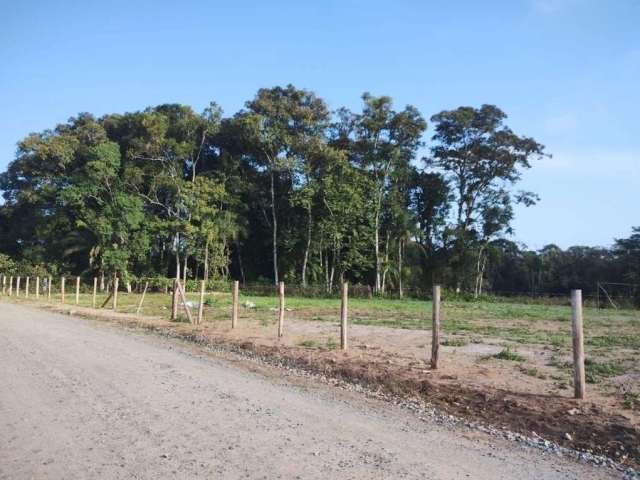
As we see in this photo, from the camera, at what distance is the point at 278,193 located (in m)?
53.9

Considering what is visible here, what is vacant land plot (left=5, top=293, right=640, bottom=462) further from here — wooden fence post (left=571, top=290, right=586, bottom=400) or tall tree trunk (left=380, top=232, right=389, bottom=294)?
tall tree trunk (left=380, top=232, right=389, bottom=294)

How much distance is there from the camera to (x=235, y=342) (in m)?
14.2

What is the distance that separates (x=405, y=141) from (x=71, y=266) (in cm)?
3354

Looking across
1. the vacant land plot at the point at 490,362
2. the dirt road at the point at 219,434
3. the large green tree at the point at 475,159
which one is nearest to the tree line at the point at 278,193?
the large green tree at the point at 475,159

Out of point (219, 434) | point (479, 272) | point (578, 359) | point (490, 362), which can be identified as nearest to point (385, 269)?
point (479, 272)

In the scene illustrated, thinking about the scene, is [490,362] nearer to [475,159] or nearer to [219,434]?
[219,434]

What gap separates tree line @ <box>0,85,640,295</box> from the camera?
48.7 metres

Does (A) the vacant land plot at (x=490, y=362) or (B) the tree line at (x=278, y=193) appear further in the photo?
(B) the tree line at (x=278, y=193)

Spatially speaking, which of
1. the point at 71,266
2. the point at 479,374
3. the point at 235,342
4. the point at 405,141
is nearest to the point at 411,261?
the point at 405,141

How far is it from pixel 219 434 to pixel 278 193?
48.6 m

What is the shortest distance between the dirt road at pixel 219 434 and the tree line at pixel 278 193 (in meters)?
40.3

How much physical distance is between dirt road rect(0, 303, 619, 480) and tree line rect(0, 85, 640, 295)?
1587 inches

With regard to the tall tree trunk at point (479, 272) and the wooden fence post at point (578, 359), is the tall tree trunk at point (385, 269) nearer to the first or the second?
the tall tree trunk at point (479, 272)

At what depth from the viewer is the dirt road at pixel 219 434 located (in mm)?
4828
